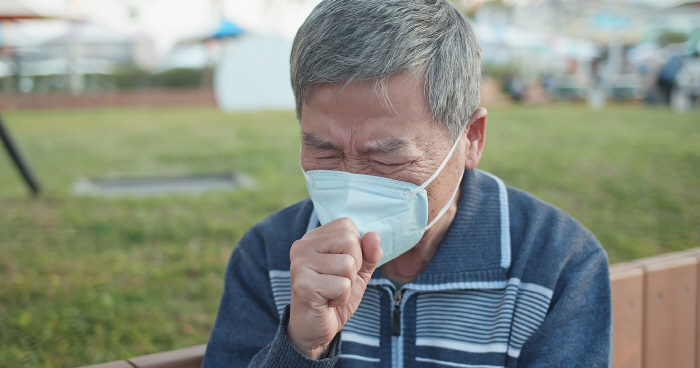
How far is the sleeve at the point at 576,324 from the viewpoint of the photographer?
1.58 m

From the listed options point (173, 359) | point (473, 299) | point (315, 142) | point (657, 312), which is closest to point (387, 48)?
point (315, 142)

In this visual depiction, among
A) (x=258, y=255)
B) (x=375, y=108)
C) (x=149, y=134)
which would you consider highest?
(x=375, y=108)

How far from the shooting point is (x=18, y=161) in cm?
536

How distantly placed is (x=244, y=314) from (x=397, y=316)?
440 mm

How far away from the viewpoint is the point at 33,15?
234 inches

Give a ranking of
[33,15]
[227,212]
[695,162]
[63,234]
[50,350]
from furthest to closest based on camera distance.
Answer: [695,162], [33,15], [227,212], [63,234], [50,350]

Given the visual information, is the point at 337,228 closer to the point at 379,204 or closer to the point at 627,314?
the point at 379,204

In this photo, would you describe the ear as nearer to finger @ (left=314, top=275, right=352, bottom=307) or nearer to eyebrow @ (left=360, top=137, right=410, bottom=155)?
eyebrow @ (left=360, top=137, right=410, bottom=155)

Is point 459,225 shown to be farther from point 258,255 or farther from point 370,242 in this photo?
point 258,255

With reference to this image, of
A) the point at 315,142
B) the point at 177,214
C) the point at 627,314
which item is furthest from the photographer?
the point at 177,214

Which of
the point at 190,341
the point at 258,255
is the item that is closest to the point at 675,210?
the point at 190,341

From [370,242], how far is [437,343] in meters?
0.45

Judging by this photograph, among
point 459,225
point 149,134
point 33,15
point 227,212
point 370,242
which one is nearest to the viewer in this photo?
Result: point 370,242

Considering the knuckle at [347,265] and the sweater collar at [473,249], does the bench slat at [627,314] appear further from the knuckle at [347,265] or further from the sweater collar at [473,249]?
the knuckle at [347,265]
